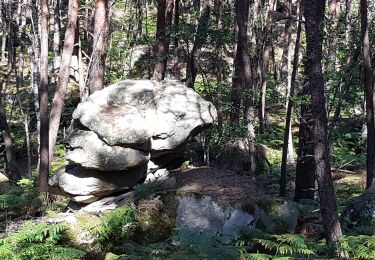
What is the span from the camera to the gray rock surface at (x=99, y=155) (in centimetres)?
804

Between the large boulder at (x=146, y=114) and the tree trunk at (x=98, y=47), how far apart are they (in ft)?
6.63

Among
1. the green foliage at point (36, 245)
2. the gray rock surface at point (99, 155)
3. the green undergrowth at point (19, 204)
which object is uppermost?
the gray rock surface at point (99, 155)

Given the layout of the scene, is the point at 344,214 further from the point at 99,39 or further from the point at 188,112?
the point at 99,39

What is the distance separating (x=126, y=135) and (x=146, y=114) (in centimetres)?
75

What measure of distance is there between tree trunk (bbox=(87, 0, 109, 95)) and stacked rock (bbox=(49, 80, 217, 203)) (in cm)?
209

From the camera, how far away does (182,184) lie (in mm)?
8445

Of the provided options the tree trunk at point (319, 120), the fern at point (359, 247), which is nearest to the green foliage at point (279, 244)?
the fern at point (359, 247)

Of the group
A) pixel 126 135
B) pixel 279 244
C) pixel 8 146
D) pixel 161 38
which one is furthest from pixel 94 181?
pixel 8 146

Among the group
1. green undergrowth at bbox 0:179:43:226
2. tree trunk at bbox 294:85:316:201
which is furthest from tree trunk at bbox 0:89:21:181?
tree trunk at bbox 294:85:316:201

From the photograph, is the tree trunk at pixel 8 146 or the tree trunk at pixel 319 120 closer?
the tree trunk at pixel 319 120

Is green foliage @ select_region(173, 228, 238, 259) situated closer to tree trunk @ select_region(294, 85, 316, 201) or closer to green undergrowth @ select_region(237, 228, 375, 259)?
green undergrowth @ select_region(237, 228, 375, 259)

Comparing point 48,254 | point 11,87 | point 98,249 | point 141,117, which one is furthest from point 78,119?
point 11,87

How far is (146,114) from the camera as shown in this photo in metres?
8.63

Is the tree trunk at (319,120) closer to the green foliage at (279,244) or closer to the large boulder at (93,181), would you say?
the green foliage at (279,244)
